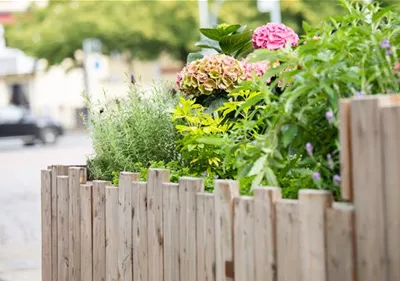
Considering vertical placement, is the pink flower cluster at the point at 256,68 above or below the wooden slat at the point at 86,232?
above

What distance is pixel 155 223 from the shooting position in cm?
423

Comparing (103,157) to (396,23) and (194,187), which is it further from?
(396,23)

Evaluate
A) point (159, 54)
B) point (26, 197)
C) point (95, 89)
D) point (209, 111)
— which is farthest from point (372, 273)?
point (95, 89)

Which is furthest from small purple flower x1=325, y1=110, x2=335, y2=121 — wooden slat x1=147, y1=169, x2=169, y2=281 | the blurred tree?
the blurred tree

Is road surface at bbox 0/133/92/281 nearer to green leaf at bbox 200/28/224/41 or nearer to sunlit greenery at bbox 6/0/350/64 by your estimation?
green leaf at bbox 200/28/224/41

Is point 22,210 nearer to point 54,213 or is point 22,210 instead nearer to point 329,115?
point 54,213

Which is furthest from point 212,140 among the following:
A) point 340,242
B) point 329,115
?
point 340,242

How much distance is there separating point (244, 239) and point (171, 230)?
0.62 metres

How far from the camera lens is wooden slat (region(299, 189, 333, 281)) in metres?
3.17

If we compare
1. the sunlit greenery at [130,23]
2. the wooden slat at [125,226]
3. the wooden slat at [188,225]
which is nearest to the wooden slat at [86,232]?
the wooden slat at [125,226]

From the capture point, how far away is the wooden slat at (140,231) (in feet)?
14.2

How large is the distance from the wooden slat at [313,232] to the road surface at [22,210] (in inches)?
115

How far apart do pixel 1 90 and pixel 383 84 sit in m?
53.9

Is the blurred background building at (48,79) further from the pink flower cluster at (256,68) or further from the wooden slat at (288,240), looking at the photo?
the wooden slat at (288,240)
